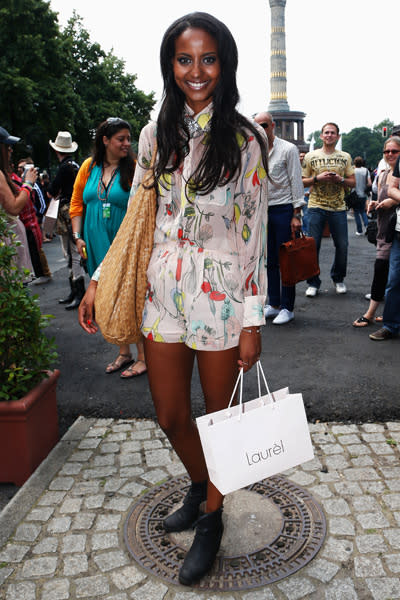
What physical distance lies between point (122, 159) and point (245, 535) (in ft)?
10.3

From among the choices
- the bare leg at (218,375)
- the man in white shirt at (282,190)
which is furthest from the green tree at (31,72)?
the bare leg at (218,375)

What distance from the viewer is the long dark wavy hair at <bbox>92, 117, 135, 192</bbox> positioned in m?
4.54

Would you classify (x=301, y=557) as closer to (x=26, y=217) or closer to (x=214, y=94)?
(x=214, y=94)

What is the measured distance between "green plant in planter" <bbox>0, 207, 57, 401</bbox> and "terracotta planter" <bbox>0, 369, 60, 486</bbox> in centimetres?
8

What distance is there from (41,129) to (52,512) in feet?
85.9

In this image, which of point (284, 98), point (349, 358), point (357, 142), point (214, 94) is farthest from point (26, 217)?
point (357, 142)

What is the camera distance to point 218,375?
2.31 metres

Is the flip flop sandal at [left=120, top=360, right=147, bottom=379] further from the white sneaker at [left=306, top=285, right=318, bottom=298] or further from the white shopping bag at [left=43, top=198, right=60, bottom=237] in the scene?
the white sneaker at [left=306, top=285, right=318, bottom=298]

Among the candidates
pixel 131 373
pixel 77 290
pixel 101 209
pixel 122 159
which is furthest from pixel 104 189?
pixel 77 290

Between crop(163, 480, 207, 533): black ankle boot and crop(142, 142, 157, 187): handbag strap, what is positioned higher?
crop(142, 142, 157, 187): handbag strap

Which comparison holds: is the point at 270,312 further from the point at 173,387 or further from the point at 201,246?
the point at 201,246

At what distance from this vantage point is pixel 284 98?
61.7 m

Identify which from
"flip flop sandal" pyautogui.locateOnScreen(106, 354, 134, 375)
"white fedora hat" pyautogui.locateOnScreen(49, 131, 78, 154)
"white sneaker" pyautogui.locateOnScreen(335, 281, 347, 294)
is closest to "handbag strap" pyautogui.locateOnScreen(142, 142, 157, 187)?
"flip flop sandal" pyautogui.locateOnScreen(106, 354, 134, 375)

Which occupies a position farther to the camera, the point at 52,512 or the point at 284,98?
the point at 284,98
